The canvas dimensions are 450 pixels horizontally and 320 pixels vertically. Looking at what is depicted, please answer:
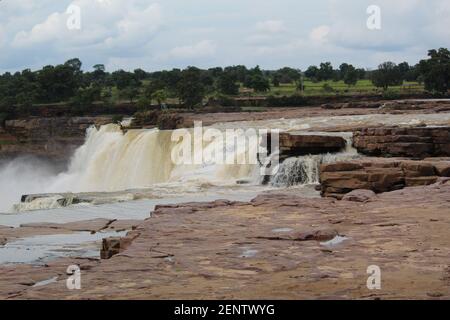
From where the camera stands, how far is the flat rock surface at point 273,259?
6344 millimetres

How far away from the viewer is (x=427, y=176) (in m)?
14.6

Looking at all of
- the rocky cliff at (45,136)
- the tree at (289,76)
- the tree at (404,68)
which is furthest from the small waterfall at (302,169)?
the tree at (289,76)

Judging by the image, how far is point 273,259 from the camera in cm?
760

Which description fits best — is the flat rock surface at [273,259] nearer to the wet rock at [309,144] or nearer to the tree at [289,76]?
the wet rock at [309,144]

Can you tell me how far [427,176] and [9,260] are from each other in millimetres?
8953

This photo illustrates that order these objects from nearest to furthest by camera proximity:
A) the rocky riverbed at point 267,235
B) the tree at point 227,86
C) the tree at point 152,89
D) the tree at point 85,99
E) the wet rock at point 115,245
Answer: the rocky riverbed at point 267,235
the wet rock at point 115,245
the tree at point 85,99
the tree at point 152,89
the tree at point 227,86

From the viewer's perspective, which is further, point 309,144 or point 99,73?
point 99,73

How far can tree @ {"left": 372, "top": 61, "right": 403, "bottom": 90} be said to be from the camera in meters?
57.9

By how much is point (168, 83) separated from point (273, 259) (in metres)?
50.5

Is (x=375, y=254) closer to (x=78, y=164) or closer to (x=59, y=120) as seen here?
(x=78, y=164)

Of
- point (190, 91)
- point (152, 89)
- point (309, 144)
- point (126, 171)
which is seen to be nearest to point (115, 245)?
point (309, 144)

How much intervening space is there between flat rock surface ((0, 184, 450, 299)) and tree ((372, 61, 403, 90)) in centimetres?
Result: 4826

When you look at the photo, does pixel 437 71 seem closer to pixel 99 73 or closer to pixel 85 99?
pixel 85 99
